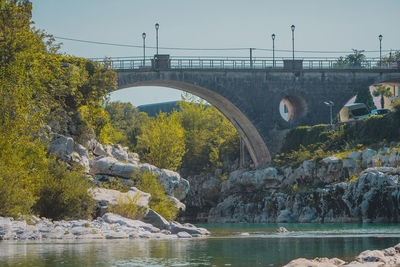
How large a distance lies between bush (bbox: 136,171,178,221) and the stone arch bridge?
20.3 metres

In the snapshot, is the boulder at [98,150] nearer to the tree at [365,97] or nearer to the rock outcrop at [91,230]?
the rock outcrop at [91,230]

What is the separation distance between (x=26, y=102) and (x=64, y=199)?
5.30 metres

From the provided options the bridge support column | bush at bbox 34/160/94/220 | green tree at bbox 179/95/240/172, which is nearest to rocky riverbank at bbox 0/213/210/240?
bush at bbox 34/160/94/220

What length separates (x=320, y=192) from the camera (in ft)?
167

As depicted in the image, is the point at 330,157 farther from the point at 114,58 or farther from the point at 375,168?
the point at 114,58

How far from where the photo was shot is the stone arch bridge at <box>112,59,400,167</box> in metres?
58.9

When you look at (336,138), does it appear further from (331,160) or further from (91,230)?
(91,230)

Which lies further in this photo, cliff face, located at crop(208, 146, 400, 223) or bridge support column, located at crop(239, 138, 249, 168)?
bridge support column, located at crop(239, 138, 249, 168)

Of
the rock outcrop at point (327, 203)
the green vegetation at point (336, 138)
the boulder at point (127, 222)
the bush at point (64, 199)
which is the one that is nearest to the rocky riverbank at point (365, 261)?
the boulder at point (127, 222)

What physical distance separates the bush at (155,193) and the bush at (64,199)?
584 cm

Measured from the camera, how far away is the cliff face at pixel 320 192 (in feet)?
144

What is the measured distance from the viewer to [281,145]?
201 feet

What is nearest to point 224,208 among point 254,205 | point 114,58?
point 254,205

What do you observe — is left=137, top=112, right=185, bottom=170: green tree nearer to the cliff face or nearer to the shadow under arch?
the shadow under arch
